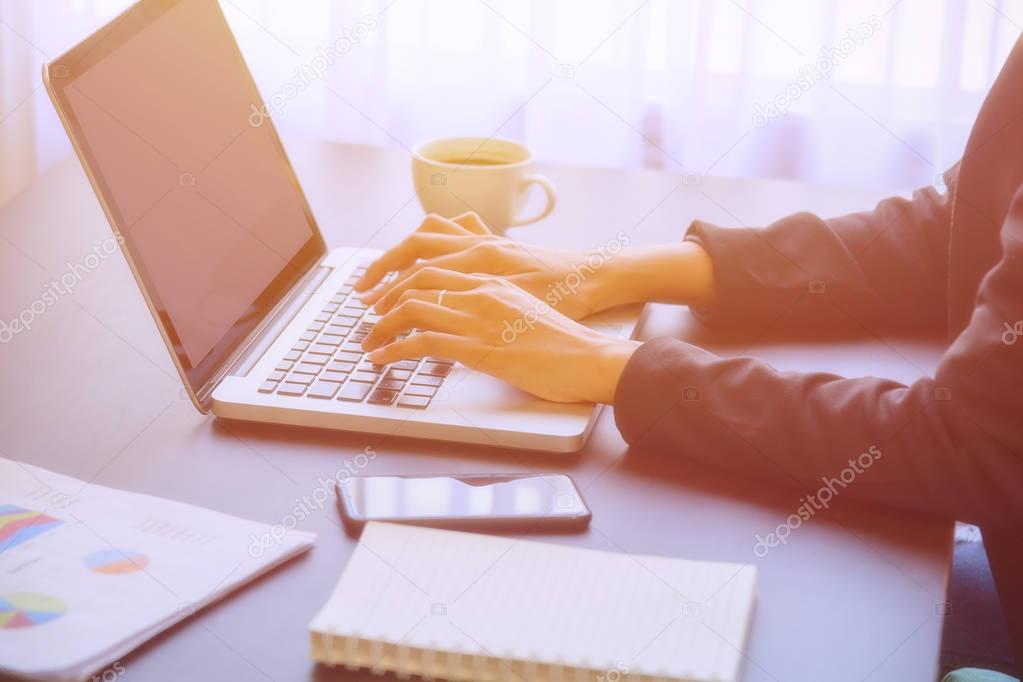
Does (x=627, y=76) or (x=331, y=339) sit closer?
(x=331, y=339)

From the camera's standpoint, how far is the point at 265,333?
0.99 metres

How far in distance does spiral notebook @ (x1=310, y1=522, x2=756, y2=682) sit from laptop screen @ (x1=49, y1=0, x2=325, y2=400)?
29 centimetres

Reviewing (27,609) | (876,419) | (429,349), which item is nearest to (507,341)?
(429,349)

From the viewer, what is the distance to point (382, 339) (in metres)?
0.96

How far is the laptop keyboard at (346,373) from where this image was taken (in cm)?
89

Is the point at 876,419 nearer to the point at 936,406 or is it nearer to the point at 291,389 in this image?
the point at 936,406

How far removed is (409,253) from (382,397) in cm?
21

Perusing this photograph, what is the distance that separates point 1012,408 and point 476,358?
0.39 meters

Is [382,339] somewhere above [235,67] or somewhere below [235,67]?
below

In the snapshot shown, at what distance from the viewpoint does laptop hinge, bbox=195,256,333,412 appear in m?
0.90

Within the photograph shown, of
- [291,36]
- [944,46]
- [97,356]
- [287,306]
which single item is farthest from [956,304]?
[291,36]

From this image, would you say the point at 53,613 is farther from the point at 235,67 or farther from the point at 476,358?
the point at 235,67

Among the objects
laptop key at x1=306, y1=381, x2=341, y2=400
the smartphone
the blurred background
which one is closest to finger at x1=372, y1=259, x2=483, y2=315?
laptop key at x1=306, y1=381, x2=341, y2=400

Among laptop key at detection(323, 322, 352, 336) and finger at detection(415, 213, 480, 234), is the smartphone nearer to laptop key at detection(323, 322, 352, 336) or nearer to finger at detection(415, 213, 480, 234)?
laptop key at detection(323, 322, 352, 336)
